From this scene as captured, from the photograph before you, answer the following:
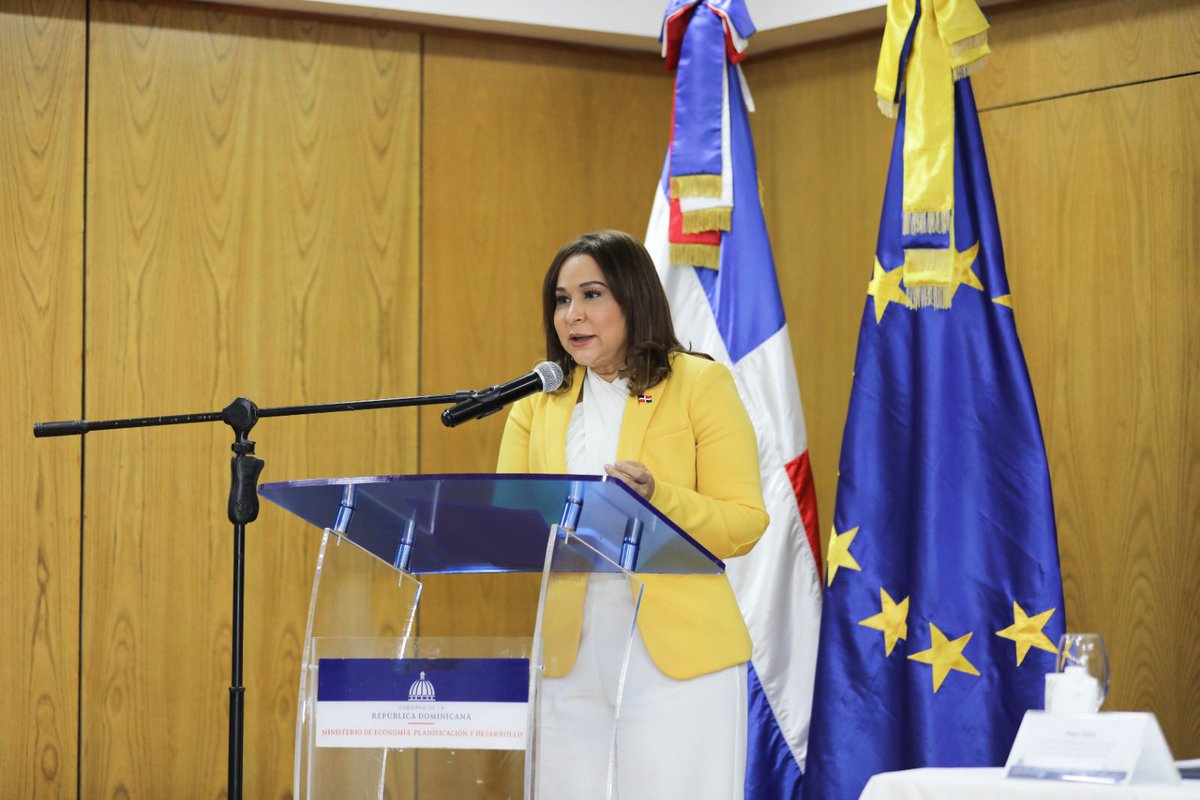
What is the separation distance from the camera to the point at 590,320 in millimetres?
2441

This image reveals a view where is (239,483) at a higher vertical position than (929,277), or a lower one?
lower

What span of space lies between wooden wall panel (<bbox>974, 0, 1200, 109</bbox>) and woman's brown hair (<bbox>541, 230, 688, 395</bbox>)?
2073mm

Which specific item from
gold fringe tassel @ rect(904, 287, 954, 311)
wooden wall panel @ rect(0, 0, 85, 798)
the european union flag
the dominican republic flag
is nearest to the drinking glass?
the european union flag

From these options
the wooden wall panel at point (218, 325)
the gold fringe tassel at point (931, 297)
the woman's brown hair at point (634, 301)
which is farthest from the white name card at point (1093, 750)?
the wooden wall panel at point (218, 325)

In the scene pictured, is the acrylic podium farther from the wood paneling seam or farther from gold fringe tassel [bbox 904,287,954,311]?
the wood paneling seam

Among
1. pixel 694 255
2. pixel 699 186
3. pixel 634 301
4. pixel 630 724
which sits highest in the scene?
pixel 699 186

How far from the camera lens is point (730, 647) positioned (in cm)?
224

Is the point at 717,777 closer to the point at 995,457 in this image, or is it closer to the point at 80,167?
the point at 995,457

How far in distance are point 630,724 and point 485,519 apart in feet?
1.53

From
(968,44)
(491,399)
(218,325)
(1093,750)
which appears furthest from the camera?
(218,325)

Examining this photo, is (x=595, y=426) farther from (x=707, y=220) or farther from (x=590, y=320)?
(x=707, y=220)

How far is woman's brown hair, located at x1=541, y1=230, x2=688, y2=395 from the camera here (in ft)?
7.98

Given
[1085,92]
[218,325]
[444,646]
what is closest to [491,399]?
[444,646]

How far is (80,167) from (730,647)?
2.70 metres
